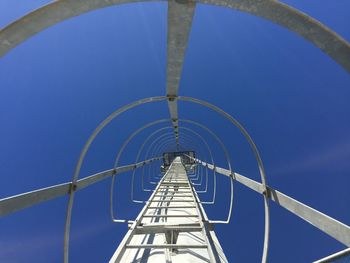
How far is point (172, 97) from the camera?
2.96 meters

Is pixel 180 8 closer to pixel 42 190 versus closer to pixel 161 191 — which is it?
pixel 42 190

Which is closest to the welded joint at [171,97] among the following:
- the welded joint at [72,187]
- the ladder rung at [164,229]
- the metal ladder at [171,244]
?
the welded joint at [72,187]

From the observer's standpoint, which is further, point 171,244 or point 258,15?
point 171,244

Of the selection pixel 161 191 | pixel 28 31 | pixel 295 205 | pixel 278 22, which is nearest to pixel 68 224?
pixel 28 31

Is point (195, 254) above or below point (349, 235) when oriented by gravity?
below

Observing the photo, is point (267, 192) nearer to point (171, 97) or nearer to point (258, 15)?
point (171, 97)

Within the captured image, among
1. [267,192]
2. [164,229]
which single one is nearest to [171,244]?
[164,229]

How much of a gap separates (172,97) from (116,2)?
170 centimetres

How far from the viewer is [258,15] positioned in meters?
1.33

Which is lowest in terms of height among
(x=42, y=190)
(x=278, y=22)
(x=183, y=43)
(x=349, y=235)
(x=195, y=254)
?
(x=195, y=254)

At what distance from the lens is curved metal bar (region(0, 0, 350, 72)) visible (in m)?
1.23

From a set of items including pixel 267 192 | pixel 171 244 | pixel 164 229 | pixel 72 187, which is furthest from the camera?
pixel 164 229

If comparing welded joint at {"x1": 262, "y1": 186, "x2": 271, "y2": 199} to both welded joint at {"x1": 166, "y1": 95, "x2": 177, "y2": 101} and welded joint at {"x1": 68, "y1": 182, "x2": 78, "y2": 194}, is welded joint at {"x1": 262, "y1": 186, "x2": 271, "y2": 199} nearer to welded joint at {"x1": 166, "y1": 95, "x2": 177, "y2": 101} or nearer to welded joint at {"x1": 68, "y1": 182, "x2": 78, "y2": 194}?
welded joint at {"x1": 166, "y1": 95, "x2": 177, "y2": 101}

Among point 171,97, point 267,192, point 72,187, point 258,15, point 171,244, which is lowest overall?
point 171,244
